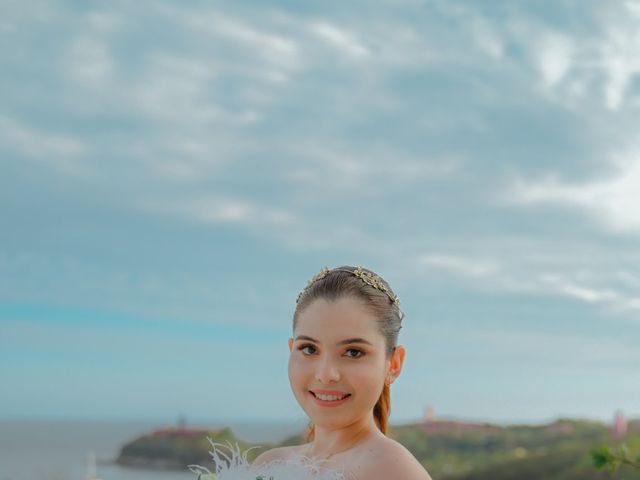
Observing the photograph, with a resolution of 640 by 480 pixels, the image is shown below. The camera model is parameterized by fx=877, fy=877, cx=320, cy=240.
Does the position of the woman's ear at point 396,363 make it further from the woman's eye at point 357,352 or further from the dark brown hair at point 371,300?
the woman's eye at point 357,352

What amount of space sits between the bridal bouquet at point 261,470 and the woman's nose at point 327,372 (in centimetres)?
33

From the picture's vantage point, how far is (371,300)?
3.42 m

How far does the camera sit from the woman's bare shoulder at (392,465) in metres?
3.16

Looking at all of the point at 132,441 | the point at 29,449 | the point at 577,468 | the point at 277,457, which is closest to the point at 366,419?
the point at 277,457

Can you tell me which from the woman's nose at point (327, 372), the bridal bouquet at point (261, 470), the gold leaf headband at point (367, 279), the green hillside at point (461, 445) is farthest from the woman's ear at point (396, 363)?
the green hillside at point (461, 445)

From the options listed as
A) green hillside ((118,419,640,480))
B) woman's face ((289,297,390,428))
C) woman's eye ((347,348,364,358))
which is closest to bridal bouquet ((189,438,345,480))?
woman's face ((289,297,390,428))

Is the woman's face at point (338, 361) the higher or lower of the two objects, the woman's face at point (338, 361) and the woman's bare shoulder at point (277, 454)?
the higher

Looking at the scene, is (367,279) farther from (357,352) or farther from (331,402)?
(331,402)

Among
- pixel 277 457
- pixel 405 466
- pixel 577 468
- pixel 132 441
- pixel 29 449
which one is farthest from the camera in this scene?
pixel 29 449

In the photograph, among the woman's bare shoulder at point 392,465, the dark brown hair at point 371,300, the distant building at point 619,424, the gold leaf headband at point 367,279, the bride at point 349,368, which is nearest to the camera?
the woman's bare shoulder at point 392,465

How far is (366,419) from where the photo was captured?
348 centimetres

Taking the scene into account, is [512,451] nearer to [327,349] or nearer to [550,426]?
[550,426]

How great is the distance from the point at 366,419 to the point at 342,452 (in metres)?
0.16

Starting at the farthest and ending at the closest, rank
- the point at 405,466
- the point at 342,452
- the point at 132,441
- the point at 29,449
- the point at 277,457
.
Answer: the point at 29,449 → the point at 132,441 → the point at 277,457 → the point at 342,452 → the point at 405,466
